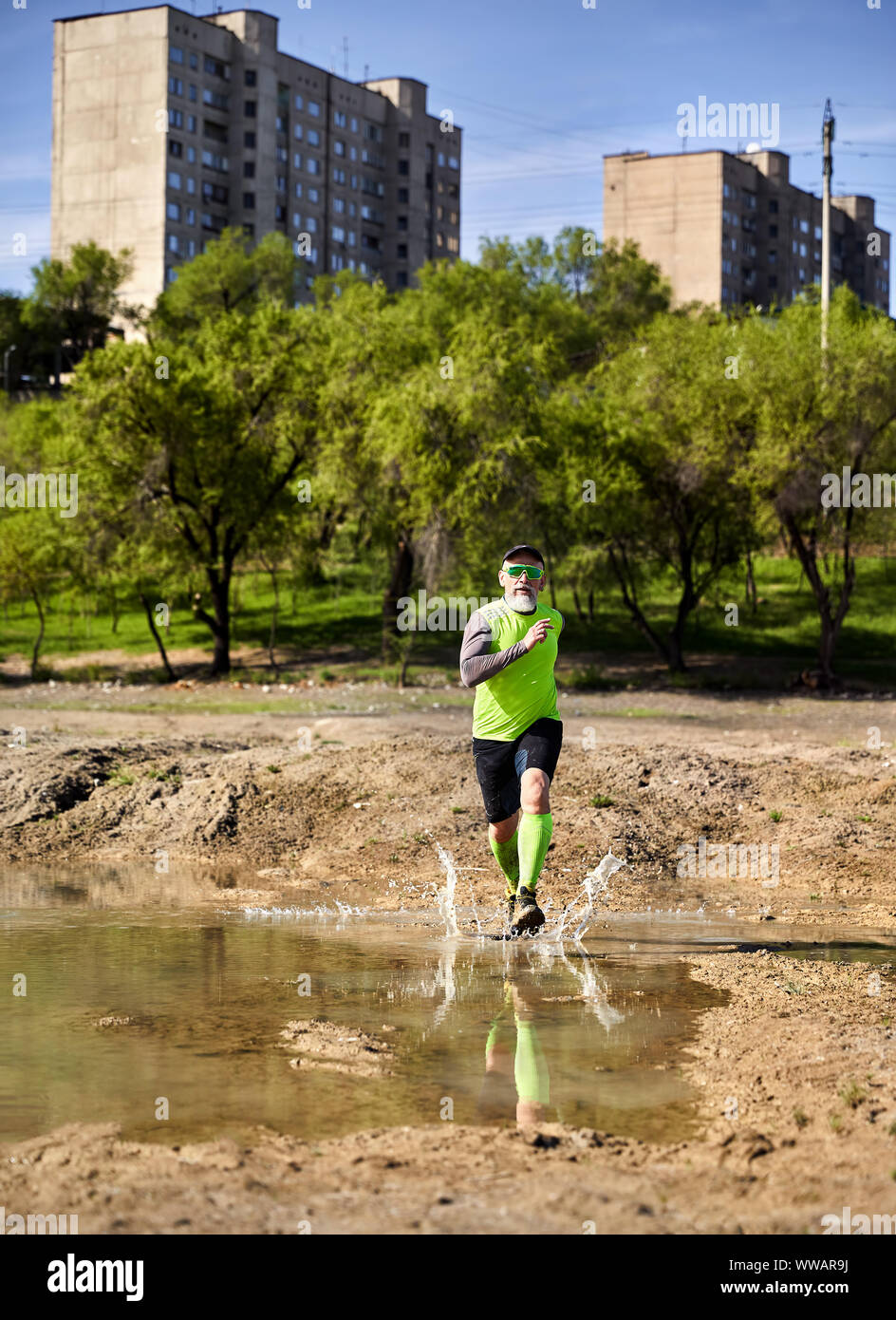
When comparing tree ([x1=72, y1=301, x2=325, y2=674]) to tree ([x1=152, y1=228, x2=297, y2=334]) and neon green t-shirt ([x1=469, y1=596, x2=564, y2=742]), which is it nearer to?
neon green t-shirt ([x1=469, y1=596, x2=564, y2=742])

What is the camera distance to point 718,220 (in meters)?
108

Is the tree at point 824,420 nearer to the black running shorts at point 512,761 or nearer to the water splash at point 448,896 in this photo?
the water splash at point 448,896

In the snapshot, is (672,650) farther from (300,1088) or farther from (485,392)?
(300,1088)

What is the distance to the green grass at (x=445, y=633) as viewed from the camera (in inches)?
1415

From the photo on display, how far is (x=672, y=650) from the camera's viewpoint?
33.5m

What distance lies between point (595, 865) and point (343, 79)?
106 metres

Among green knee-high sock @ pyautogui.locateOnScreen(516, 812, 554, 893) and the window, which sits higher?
the window

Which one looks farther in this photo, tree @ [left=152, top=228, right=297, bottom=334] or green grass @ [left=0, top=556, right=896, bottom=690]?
tree @ [left=152, top=228, right=297, bottom=334]

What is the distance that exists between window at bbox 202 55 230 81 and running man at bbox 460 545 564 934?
318ft

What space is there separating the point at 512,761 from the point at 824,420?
894 inches
